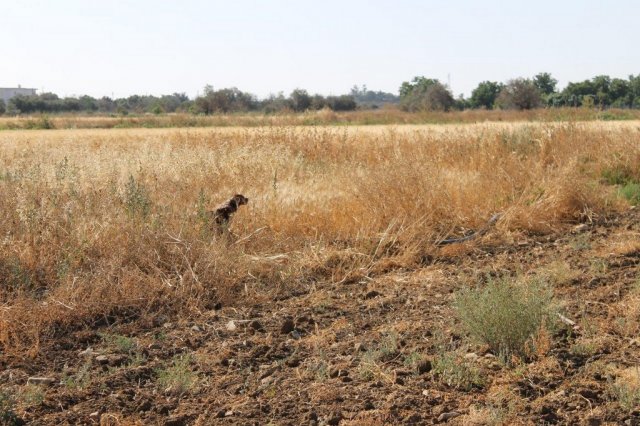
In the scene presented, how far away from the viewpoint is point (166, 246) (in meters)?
6.79

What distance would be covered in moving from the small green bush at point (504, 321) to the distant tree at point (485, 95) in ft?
238

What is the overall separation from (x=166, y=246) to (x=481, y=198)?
458 centimetres

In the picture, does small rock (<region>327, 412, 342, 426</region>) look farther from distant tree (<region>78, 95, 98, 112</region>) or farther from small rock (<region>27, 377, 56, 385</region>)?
distant tree (<region>78, 95, 98, 112</region>)

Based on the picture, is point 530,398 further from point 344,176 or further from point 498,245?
point 344,176

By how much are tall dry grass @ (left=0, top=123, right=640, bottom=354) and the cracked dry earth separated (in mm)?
392

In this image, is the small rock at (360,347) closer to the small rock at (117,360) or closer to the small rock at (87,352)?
the small rock at (117,360)

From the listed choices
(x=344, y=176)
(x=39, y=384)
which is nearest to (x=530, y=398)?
(x=39, y=384)

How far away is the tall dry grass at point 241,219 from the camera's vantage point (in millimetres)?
6062

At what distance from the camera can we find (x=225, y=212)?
26.1 ft

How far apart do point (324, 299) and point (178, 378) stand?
212 centimetres

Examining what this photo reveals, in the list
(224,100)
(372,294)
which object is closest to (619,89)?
(224,100)

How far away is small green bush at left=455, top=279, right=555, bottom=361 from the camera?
4664 millimetres

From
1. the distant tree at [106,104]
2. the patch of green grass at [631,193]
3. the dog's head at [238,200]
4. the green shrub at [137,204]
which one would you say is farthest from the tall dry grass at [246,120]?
the distant tree at [106,104]

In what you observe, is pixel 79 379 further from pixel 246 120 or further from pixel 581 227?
pixel 246 120
